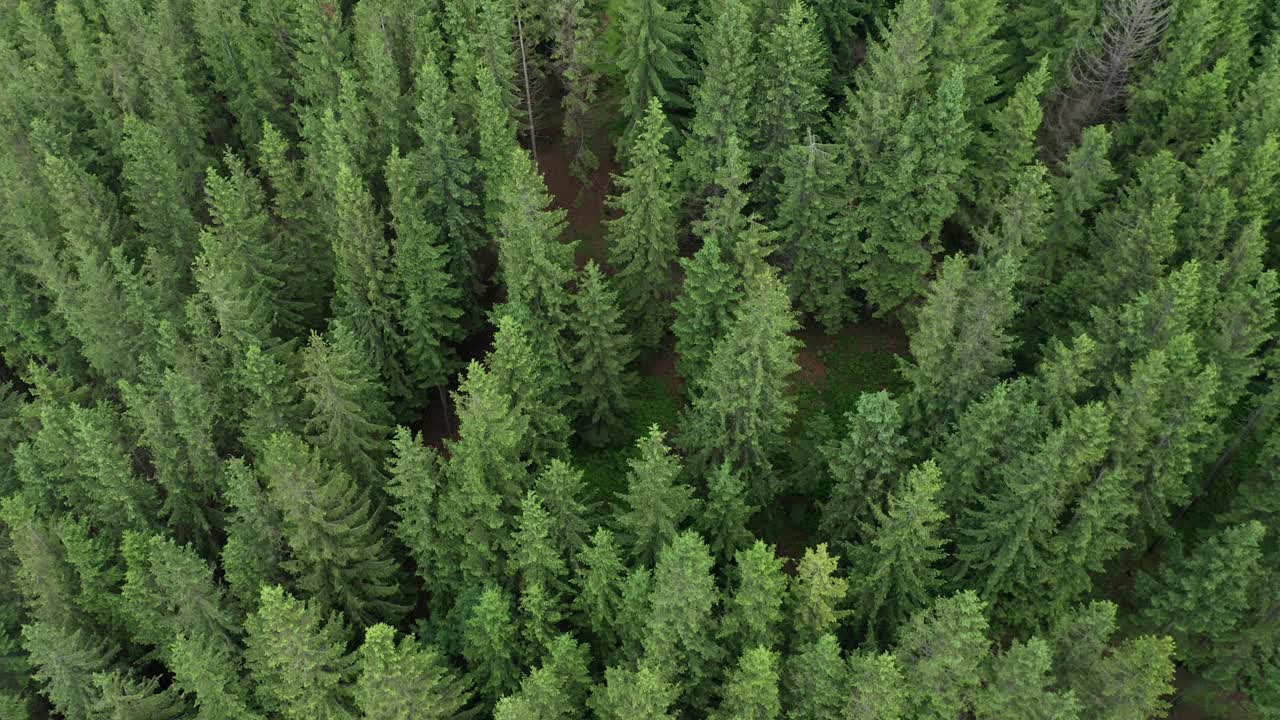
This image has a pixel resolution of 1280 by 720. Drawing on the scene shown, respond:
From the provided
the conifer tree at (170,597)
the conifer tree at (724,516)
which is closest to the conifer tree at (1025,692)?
the conifer tree at (724,516)

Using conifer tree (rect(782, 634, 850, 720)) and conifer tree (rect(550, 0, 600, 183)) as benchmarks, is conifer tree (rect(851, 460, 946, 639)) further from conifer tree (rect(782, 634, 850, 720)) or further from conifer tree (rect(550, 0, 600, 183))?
conifer tree (rect(550, 0, 600, 183))

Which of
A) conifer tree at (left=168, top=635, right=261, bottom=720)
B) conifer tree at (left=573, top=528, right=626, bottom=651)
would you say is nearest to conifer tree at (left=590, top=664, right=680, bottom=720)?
conifer tree at (left=573, top=528, right=626, bottom=651)

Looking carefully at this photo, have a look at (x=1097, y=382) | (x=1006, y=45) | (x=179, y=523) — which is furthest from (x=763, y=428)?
(x=1006, y=45)

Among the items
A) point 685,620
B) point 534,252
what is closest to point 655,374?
point 534,252

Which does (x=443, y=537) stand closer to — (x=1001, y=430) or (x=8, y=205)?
(x=1001, y=430)

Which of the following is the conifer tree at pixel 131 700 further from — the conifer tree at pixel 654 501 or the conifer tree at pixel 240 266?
the conifer tree at pixel 654 501

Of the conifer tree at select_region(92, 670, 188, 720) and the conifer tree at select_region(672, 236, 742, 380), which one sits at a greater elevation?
the conifer tree at select_region(672, 236, 742, 380)
